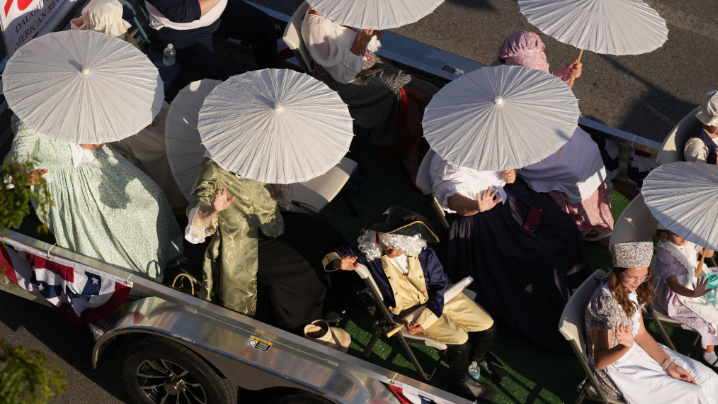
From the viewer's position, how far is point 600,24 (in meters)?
4.85

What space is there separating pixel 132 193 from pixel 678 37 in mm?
6170

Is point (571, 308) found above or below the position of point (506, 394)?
above

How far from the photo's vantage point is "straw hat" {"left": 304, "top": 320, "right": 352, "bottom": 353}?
164 inches

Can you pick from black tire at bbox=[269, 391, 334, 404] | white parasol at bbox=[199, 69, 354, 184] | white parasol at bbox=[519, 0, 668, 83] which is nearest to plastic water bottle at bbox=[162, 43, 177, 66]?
white parasol at bbox=[199, 69, 354, 184]

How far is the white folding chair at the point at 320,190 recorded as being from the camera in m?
4.79

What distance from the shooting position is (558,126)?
4.30m

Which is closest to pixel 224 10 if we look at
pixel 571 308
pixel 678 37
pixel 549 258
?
pixel 549 258

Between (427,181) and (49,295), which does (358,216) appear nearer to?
(427,181)

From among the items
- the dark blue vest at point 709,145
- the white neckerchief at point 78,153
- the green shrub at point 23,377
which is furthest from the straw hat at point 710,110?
the green shrub at point 23,377

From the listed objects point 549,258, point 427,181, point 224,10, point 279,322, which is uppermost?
point 224,10

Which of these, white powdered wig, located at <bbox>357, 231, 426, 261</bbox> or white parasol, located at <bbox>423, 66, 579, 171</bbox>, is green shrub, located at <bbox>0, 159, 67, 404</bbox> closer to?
white powdered wig, located at <bbox>357, 231, 426, 261</bbox>

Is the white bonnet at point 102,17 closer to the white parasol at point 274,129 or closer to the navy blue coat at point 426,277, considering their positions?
the white parasol at point 274,129

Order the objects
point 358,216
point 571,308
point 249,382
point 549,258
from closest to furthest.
Result: point 249,382 < point 571,308 < point 549,258 < point 358,216

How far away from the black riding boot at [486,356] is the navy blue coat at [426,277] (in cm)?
41
